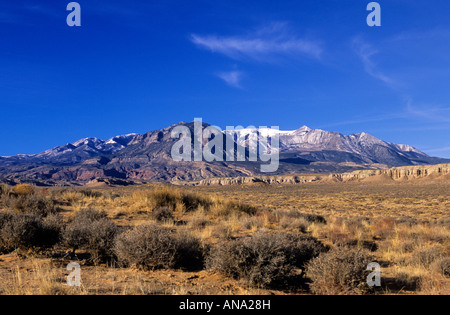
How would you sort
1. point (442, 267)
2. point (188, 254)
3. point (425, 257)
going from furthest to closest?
point (425, 257) < point (188, 254) < point (442, 267)

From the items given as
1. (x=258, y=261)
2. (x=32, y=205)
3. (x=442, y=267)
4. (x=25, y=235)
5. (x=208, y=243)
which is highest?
(x=32, y=205)

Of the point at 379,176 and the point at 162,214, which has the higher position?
the point at 379,176

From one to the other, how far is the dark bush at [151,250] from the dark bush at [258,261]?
0.88m

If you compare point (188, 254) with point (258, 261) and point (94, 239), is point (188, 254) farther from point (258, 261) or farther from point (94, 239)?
point (94, 239)

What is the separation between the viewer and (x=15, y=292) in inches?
191

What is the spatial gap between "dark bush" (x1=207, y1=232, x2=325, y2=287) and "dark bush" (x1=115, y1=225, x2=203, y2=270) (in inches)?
34.7

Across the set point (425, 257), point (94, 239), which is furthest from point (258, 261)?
point (425, 257)

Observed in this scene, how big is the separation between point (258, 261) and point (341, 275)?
1611 millimetres

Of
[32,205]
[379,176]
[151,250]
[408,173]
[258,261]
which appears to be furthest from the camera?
[379,176]

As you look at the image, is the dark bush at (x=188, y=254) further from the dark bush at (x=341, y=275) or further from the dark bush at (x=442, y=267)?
the dark bush at (x=442, y=267)

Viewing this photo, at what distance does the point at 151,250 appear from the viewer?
7297mm

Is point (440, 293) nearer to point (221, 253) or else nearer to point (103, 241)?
point (221, 253)

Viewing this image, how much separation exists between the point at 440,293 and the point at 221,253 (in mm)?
4348
